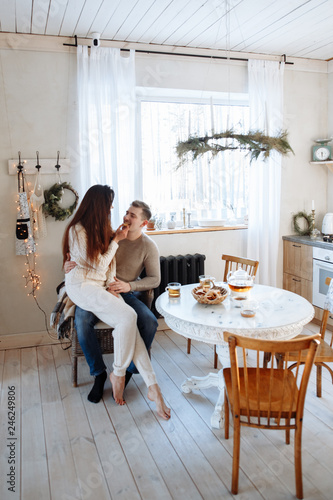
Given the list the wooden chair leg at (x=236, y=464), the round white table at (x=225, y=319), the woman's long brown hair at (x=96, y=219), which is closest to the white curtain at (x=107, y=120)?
the woman's long brown hair at (x=96, y=219)

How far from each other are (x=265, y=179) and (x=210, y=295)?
196cm

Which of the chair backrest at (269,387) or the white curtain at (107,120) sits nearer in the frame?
the chair backrest at (269,387)

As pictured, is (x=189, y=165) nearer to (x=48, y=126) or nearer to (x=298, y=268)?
(x=48, y=126)

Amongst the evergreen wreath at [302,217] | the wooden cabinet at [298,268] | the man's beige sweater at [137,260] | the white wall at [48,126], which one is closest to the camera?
the man's beige sweater at [137,260]

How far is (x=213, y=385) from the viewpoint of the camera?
2.69 metres

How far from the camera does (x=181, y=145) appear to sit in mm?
2650

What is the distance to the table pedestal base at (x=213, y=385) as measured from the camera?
93.9 inches

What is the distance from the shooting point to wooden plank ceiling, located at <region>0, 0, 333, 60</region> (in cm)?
284

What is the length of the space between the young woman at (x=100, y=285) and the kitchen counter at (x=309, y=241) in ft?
6.60

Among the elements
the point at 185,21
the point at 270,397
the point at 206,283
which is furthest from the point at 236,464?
the point at 185,21

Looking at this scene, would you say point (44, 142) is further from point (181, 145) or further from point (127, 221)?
point (181, 145)

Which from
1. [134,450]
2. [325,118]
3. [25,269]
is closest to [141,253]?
[25,269]

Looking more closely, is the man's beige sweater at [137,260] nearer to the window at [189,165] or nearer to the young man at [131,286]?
the young man at [131,286]

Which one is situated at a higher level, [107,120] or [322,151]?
[107,120]
